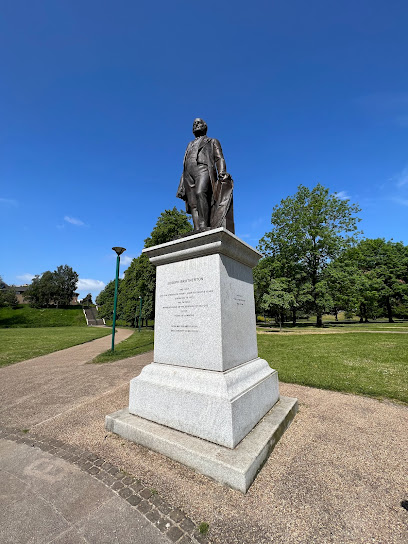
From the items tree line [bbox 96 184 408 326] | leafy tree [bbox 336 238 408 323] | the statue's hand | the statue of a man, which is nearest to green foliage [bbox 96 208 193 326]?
tree line [bbox 96 184 408 326]

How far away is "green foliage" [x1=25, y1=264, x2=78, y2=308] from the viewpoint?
63459 mm

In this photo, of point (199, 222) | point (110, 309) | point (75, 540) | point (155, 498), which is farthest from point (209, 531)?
point (110, 309)

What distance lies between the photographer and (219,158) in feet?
13.3

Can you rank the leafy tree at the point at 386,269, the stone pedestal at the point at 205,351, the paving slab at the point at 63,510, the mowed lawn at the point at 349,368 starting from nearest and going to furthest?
1. the paving slab at the point at 63,510
2. the stone pedestal at the point at 205,351
3. the mowed lawn at the point at 349,368
4. the leafy tree at the point at 386,269

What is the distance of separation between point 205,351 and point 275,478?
4.86ft

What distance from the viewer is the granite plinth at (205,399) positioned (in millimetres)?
2684

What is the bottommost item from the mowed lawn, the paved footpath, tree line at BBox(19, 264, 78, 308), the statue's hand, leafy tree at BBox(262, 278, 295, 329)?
the mowed lawn

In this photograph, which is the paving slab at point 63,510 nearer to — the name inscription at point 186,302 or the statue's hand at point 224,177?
the name inscription at point 186,302

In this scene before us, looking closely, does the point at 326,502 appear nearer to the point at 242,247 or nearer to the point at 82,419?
the point at 242,247

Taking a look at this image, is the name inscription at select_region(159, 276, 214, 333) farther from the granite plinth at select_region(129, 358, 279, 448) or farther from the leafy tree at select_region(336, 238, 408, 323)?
the leafy tree at select_region(336, 238, 408, 323)

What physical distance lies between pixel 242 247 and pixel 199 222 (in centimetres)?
92

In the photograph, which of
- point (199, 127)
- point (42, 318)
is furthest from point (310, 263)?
point (42, 318)

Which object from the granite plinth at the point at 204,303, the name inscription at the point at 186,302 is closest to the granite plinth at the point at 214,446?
the granite plinth at the point at 204,303

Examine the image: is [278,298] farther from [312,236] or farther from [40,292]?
[40,292]
